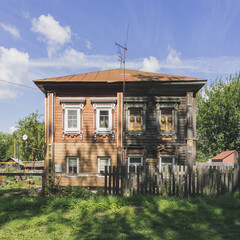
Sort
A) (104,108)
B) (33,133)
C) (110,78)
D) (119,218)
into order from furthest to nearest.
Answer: (33,133), (110,78), (104,108), (119,218)

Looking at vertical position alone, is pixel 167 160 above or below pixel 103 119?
below

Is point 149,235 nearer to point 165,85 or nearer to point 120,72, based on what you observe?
point 165,85

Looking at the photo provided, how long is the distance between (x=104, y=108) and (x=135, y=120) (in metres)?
2.23

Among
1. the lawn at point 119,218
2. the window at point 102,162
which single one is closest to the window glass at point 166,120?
the window at point 102,162

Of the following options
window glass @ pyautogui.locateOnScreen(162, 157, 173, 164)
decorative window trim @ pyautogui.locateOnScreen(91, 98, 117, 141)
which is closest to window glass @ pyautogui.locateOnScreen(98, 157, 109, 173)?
decorative window trim @ pyautogui.locateOnScreen(91, 98, 117, 141)

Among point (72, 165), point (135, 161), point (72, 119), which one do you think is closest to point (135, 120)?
point (135, 161)

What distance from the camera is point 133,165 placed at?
15.2 meters

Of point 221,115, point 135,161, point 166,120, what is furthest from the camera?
point 221,115

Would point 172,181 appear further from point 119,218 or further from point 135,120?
point 135,120

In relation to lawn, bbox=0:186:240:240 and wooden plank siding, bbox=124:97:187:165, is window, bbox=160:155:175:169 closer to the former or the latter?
wooden plank siding, bbox=124:97:187:165

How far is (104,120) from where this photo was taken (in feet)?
50.7

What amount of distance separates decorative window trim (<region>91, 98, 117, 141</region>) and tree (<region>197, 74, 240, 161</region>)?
25532mm

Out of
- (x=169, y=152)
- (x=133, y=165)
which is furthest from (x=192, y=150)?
(x=133, y=165)

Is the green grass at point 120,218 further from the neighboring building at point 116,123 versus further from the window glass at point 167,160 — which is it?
the window glass at point 167,160
